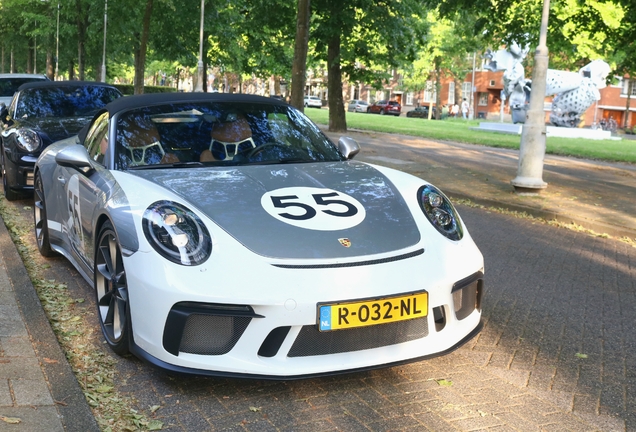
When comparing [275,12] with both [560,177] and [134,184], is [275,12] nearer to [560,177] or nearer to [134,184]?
[560,177]

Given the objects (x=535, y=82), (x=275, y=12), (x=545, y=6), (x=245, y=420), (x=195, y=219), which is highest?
(x=275, y=12)

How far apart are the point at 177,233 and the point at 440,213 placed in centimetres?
147

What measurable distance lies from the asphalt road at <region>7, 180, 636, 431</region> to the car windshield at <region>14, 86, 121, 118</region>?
5.08 metres

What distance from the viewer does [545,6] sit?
10.9 metres

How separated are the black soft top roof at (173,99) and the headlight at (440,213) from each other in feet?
4.89

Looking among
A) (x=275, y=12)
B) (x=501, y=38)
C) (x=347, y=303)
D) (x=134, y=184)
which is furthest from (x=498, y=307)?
(x=275, y=12)

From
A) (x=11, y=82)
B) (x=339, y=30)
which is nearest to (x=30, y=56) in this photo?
(x=339, y=30)

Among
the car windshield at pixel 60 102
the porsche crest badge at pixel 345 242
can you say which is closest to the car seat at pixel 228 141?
the porsche crest badge at pixel 345 242

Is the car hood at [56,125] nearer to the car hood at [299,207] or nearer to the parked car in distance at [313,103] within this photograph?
the car hood at [299,207]

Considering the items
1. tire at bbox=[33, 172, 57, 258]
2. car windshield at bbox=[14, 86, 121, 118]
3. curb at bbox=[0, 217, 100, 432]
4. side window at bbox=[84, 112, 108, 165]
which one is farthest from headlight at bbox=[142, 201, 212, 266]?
car windshield at bbox=[14, 86, 121, 118]

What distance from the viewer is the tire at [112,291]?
12.5 ft

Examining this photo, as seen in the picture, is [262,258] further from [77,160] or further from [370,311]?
[77,160]

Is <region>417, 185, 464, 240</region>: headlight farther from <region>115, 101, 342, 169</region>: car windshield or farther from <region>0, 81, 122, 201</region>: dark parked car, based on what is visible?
<region>0, 81, 122, 201</region>: dark parked car

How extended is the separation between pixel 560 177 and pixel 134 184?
36.5 feet
